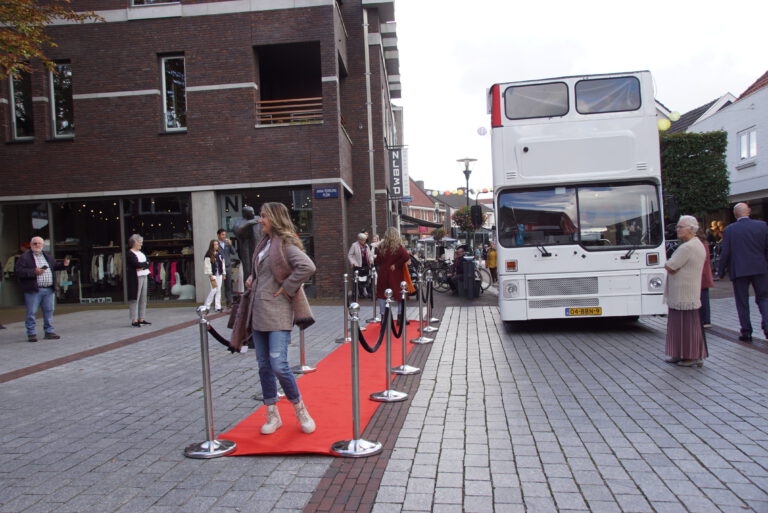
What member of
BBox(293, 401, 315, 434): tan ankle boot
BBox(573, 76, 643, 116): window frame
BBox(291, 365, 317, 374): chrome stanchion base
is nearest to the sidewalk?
BBox(293, 401, 315, 434): tan ankle boot

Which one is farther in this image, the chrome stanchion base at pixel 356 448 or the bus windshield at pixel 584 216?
the bus windshield at pixel 584 216

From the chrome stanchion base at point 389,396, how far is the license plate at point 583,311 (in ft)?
14.5

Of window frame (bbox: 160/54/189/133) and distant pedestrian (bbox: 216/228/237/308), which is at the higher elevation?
window frame (bbox: 160/54/189/133)

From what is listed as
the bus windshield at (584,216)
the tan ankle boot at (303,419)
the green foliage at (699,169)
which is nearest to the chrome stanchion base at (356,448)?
the tan ankle boot at (303,419)

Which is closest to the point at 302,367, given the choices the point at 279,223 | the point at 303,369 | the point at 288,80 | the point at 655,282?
the point at 303,369

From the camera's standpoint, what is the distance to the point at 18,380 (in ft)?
24.0

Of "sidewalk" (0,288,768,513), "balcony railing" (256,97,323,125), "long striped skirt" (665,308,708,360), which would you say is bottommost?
"sidewalk" (0,288,768,513)

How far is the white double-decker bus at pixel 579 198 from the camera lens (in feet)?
30.9

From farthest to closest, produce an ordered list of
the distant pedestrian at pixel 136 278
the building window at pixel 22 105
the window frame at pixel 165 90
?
the building window at pixel 22 105 → the window frame at pixel 165 90 → the distant pedestrian at pixel 136 278

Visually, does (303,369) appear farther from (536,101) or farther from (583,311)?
(536,101)

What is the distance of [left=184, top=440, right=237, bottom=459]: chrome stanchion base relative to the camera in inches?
175

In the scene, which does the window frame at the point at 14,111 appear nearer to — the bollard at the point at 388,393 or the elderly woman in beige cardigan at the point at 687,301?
the bollard at the point at 388,393

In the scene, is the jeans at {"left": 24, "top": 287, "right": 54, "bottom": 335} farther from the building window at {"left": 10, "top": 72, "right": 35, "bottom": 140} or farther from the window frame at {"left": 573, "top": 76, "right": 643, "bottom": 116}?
the window frame at {"left": 573, "top": 76, "right": 643, "bottom": 116}

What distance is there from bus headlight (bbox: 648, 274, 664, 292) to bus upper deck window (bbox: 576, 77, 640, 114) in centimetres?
267
